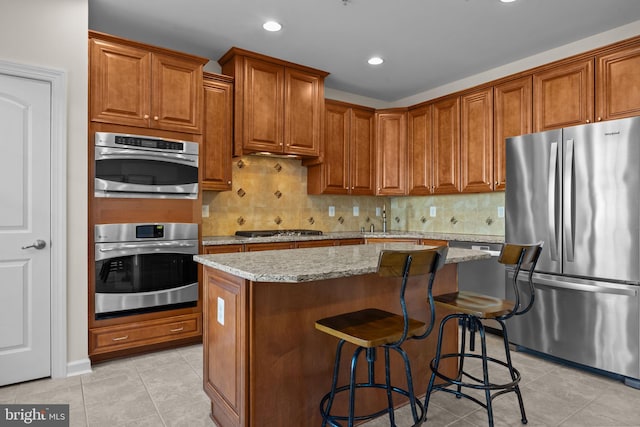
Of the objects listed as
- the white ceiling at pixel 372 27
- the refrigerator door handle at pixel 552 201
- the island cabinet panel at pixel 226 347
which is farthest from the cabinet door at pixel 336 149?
the island cabinet panel at pixel 226 347

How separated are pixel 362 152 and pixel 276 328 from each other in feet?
11.1

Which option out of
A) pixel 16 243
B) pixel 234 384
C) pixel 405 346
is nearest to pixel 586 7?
pixel 405 346

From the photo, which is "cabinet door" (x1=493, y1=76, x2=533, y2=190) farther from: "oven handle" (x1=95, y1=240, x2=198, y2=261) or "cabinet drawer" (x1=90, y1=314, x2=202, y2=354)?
"cabinet drawer" (x1=90, y1=314, x2=202, y2=354)

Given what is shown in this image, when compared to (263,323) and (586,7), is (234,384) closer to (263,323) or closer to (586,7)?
(263,323)

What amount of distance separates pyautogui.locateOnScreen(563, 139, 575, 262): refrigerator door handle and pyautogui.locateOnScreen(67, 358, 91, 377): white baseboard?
143 inches

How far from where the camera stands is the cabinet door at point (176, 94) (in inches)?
124

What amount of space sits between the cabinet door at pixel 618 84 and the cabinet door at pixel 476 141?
97 centimetres

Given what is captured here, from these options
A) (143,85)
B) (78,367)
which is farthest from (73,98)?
(78,367)

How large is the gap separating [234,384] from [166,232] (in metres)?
1.70

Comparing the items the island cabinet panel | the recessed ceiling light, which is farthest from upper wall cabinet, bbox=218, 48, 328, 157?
the island cabinet panel

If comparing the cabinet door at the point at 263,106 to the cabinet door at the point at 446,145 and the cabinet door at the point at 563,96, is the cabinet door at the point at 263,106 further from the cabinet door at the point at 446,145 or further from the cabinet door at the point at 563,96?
the cabinet door at the point at 563,96

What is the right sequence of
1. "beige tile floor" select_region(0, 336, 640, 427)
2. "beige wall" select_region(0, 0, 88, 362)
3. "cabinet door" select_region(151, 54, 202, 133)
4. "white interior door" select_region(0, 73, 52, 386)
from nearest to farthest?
1. "beige tile floor" select_region(0, 336, 640, 427)
2. "white interior door" select_region(0, 73, 52, 386)
3. "beige wall" select_region(0, 0, 88, 362)
4. "cabinet door" select_region(151, 54, 202, 133)

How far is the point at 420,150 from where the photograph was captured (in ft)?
15.4

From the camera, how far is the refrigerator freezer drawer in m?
2.60
